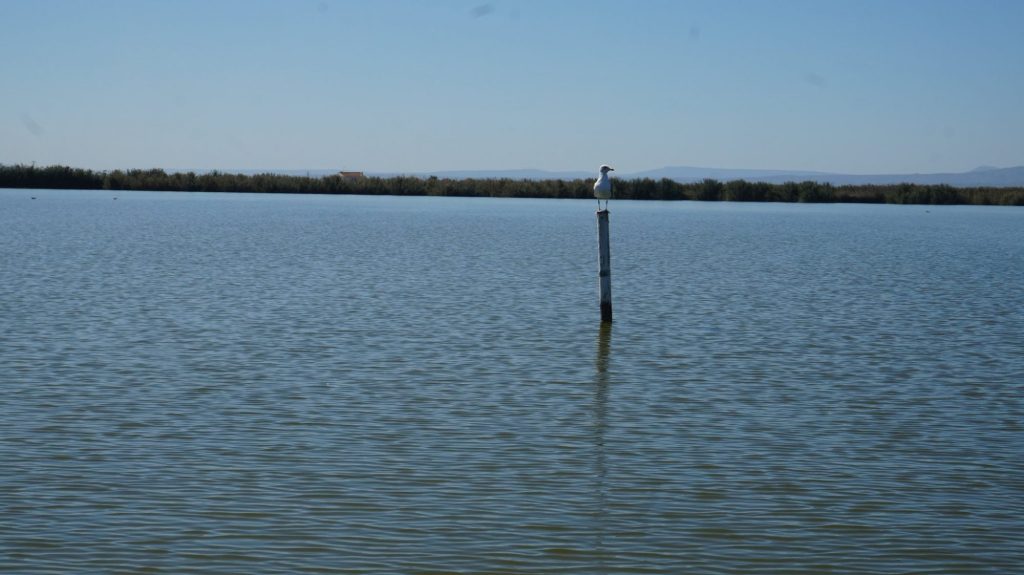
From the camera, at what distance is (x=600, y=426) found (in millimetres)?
12469

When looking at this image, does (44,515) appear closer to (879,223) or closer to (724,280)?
(724,280)

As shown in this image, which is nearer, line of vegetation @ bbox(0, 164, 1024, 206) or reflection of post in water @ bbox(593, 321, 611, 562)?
reflection of post in water @ bbox(593, 321, 611, 562)

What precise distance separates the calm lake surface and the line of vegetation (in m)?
75.6

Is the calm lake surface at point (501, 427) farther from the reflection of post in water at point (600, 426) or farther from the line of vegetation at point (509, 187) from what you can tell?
the line of vegetation at point (509, 187)

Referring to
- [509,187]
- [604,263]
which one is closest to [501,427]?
[604,263]

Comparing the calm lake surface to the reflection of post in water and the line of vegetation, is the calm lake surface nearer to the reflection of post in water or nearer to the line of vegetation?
the reflection of post in water

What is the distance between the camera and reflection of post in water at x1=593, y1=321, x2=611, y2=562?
362 inches

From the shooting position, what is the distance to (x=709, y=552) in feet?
28.0

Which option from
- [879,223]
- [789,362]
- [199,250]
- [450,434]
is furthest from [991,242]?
[450,434]

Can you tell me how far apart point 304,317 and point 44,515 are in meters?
11.5

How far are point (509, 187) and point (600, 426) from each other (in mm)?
99317

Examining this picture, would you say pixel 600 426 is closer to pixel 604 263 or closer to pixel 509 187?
pixel 604 263

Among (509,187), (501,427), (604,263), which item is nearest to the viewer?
(501,427)

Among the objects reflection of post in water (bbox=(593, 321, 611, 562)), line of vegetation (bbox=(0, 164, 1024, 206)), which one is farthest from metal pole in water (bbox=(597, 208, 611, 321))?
line of vegetation (bbox=(0, 164, 1024, 206))
